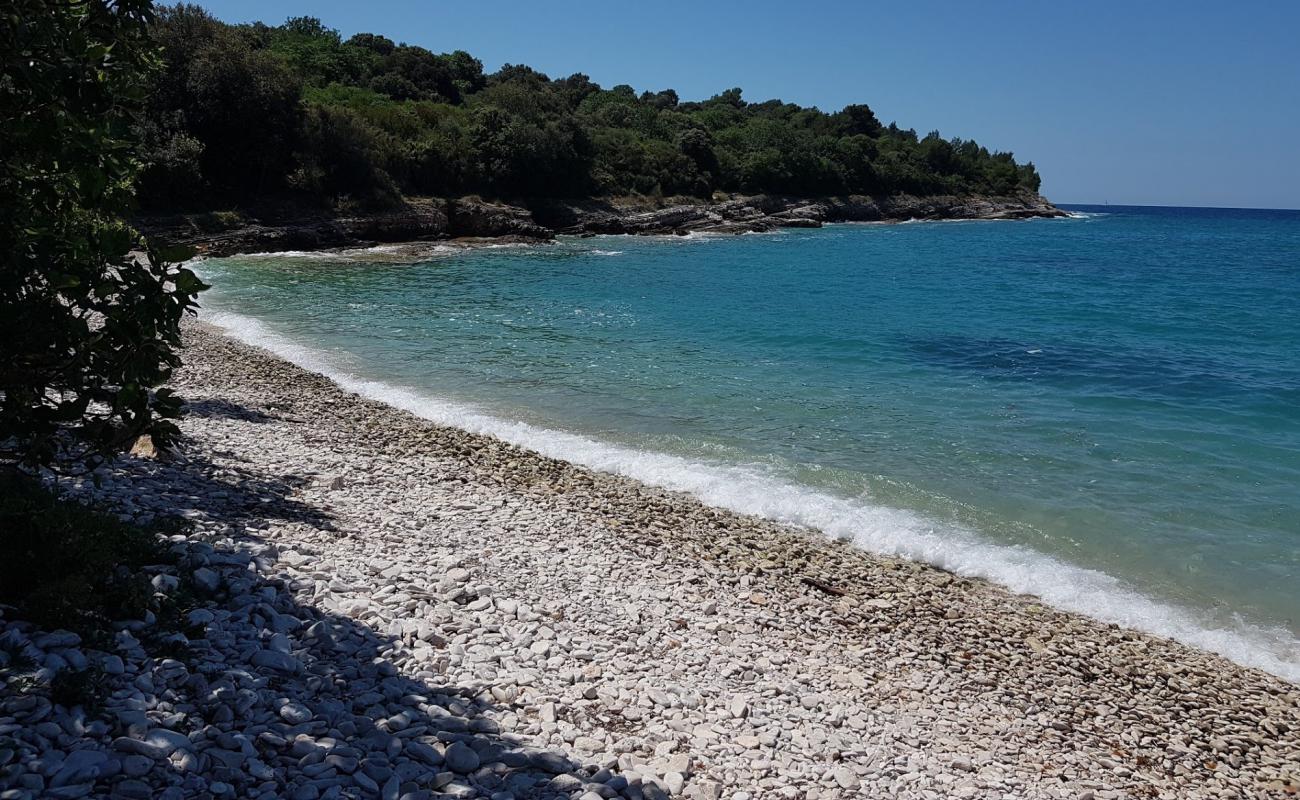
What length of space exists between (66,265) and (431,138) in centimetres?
6171

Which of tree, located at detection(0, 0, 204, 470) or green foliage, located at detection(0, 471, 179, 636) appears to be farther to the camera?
green foliage, located at detection(0, 471, 179, 636)

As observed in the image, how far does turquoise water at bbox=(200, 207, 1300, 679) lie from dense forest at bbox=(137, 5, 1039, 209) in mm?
9712

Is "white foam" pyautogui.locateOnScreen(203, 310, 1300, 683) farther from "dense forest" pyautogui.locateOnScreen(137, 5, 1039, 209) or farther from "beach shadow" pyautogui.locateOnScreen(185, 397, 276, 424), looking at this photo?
"dense forest" pyautogui.locateOnScreen(137, 5, 1039, 209)

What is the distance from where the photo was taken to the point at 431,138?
61.7 meters

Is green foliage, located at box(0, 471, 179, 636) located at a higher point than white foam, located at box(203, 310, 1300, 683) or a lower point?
higher

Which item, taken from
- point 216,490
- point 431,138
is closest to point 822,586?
point 216,490

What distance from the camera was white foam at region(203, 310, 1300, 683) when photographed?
8.73m

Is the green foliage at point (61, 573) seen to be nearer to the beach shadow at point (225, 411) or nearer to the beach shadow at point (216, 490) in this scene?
the beach shadow at point (216, 490)

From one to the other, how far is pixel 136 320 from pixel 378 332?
21.2 meters

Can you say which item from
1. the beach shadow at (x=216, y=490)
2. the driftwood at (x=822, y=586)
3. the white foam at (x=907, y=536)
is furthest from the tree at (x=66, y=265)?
the white foam at (x=907, y=536)

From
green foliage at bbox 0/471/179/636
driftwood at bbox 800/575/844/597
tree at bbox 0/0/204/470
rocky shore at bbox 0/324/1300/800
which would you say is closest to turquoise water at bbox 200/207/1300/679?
rocky shore at bbox 0/324/1300/800

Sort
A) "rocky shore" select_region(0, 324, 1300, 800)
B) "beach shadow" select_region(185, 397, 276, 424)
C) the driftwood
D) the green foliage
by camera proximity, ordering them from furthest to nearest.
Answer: "beach shadow" select_region(185, 397, 276, 424)
the driftwood
the green foliage
"rocky shore" select_region(0, 324, 1300, 800)

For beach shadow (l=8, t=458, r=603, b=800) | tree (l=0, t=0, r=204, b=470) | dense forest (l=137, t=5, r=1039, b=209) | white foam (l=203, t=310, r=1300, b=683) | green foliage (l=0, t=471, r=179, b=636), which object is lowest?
white foam (l=203, t=310, r=1300, b=683)

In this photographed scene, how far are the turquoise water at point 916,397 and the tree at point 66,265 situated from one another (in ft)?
27.9
